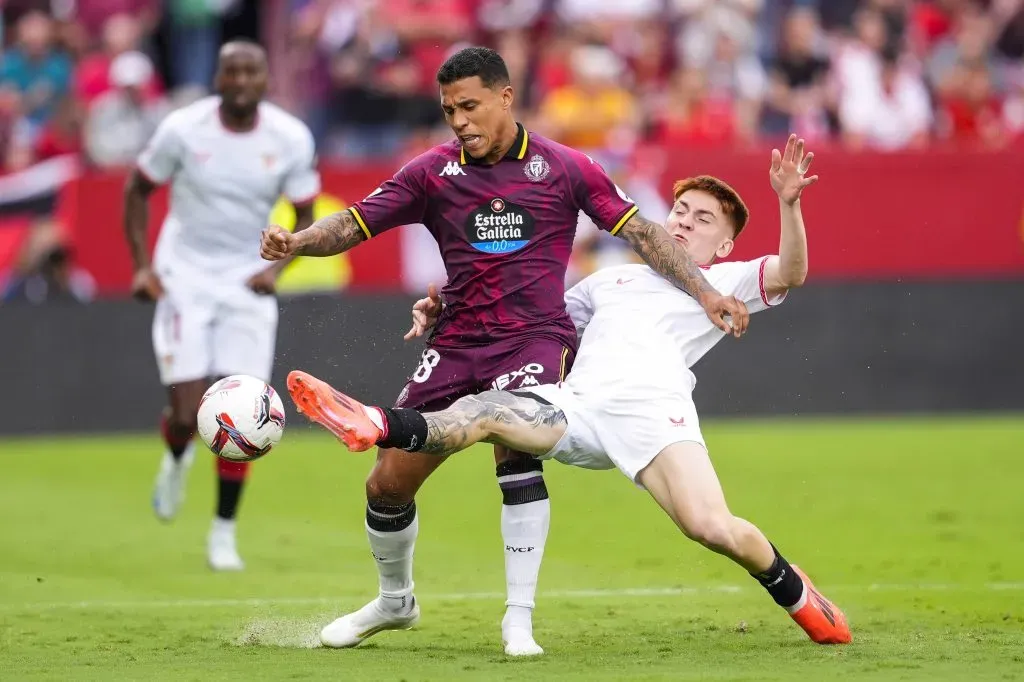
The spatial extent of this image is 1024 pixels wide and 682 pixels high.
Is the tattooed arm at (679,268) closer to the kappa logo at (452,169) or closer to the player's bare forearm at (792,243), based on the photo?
the player's bare forearm at (792,243)

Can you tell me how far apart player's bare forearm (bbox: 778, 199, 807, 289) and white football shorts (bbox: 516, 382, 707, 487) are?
0.70m

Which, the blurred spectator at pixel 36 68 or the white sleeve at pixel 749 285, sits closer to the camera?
the white sleeve at pixel 749 285

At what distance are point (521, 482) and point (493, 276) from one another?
891 mm

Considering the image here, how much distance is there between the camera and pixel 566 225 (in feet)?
23.5

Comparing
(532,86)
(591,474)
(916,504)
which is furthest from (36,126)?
(916,504)

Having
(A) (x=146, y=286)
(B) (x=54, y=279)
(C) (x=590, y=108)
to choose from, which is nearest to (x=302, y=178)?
(A) (x=146, y=286)

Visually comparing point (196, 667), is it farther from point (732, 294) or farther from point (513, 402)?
point (732, 294)

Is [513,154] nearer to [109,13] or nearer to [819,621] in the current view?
[819,621]

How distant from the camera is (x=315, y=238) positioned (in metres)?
6.85

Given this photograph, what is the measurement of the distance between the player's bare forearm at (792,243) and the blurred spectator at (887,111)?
11.3 metres

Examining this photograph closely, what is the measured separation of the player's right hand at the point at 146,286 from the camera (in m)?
9.96

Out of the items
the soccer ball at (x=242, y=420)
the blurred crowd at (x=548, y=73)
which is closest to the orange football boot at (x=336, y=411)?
the soccer ball at (x=242, y=420)

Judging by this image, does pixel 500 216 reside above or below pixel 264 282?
above

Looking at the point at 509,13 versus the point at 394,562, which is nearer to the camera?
the point at 394,562
